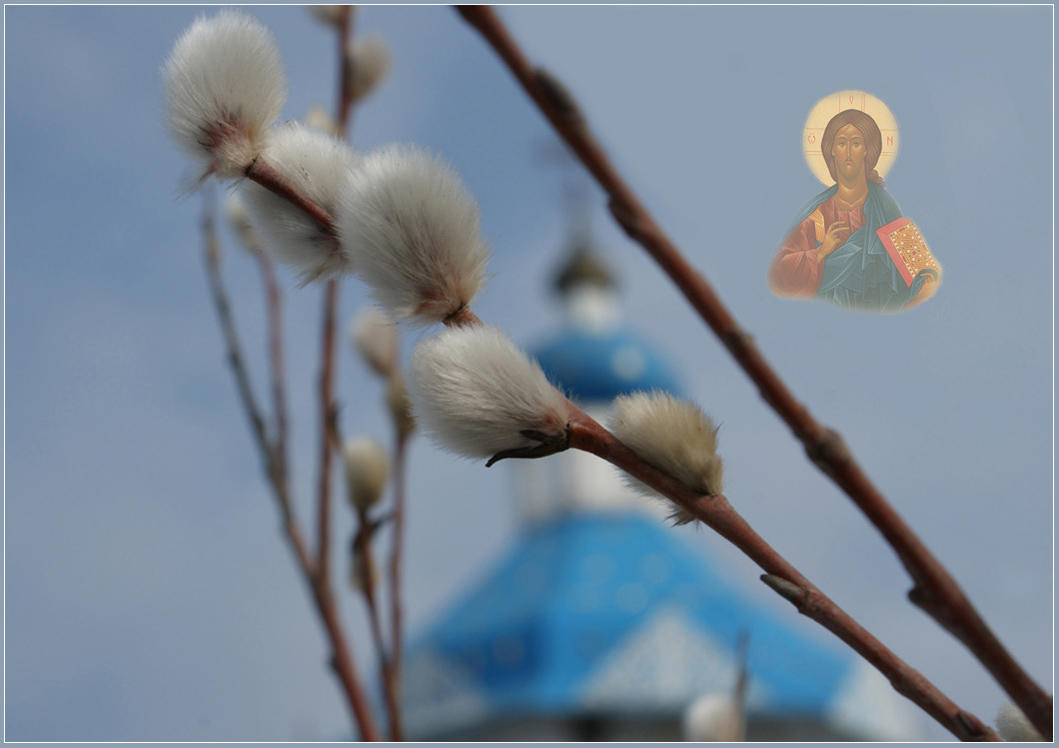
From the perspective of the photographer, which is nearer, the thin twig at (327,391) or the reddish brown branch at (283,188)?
the reddish brown branch at (283,188)

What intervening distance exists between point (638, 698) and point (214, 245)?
13.3 feet

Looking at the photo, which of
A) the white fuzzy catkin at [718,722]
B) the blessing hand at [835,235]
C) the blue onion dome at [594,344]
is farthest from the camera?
the blue onion dome at [594,344]

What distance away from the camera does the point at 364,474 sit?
31.6 inches

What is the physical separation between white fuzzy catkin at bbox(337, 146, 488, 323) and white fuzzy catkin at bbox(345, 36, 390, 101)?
59 centimetres

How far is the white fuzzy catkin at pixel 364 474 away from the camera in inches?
31.6

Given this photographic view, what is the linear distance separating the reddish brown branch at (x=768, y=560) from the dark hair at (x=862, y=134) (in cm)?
21

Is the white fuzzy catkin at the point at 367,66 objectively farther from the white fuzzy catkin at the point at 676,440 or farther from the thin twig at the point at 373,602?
the white fuzzy catkin at the point at 676,440

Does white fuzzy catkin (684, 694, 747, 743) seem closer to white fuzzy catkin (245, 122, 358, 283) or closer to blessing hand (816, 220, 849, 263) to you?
blessing hand (816, 220, 849, 263)

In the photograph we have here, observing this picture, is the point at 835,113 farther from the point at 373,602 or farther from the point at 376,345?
the point at 376,345

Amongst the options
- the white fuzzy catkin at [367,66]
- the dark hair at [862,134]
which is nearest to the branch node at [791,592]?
→ the dark hair at [862,134]

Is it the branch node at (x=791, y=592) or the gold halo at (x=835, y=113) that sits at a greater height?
the gold halo at (x=835, y=113)

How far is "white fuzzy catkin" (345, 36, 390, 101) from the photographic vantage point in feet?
3.02

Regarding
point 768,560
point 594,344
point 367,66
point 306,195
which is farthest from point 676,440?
point 594,344

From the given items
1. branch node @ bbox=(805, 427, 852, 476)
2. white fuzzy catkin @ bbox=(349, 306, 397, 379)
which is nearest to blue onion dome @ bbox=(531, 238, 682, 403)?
white fuzzy catkin @ bbox=(349, 306, 397, 379)
